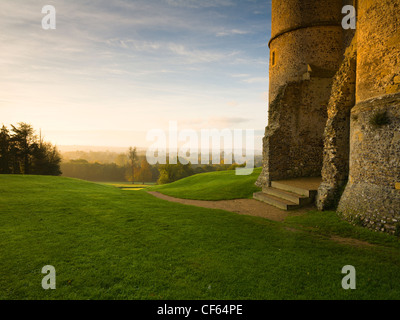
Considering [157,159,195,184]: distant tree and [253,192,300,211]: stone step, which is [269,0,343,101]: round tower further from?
[157,159,195,184]: distant tree

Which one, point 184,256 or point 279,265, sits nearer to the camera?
point 279,265

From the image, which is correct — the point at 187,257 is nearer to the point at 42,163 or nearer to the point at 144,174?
the point at 42,163

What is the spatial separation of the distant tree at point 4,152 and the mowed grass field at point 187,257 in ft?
89.7

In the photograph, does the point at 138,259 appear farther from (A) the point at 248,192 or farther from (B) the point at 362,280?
(A) the point at 248,192

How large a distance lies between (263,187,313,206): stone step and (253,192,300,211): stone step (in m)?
0.21

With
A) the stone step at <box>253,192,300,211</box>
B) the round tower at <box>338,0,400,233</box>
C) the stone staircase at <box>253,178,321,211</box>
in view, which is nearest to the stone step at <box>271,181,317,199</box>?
the stone staircase at <box>253,178,321,211</box>

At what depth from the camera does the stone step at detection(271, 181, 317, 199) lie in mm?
12219

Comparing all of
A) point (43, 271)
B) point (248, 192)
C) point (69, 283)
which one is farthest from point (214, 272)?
point (248, 192)

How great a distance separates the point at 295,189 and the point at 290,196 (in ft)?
2.71

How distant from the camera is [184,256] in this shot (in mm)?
5855

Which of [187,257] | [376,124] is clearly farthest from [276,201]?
[187,257]

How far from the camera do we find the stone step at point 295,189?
40.1ft
